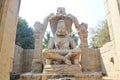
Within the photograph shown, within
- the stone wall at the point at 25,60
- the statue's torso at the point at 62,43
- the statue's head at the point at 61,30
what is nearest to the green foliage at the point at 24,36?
the stone wall at the point at 25,60

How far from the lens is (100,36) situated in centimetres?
1656

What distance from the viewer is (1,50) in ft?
7.60

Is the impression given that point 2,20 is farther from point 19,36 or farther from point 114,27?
point 19,36

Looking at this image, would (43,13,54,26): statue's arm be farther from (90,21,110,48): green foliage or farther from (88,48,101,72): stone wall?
(90,21,110,48): green foliage

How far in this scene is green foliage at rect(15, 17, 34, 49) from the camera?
589 inches

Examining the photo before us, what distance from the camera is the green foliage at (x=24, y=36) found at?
49.1ft

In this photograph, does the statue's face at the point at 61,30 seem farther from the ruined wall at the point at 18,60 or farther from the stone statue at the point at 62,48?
the ruined wall at the point at 18,60

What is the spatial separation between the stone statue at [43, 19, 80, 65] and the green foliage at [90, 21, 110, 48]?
1005 centimetres

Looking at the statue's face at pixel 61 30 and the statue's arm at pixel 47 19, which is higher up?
the statue's arm at pixel 47 19

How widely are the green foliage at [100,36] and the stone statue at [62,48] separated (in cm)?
1005

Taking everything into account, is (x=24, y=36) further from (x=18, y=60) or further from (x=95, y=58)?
(x=95, y=58)

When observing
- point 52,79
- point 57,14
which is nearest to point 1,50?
point 52,79

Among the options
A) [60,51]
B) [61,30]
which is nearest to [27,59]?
[61,30]

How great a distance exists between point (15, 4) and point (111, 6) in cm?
163
